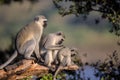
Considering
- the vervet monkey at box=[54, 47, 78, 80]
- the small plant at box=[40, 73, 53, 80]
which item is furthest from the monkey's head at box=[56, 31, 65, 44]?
the small plant at box=[40, 73, 53, 80]

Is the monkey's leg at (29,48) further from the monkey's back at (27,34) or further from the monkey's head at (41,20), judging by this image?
the monkey's head at (41,20)

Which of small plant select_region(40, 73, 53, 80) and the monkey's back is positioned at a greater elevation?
the monkey's back

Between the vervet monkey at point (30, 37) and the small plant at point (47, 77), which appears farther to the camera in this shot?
the small plant at point (47, 77)

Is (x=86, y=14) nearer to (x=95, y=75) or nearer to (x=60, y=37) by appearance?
(x=95, y=75)

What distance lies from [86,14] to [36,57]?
3.55 metres

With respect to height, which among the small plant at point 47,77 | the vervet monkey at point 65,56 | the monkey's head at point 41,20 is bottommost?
the small plant at point 47,77

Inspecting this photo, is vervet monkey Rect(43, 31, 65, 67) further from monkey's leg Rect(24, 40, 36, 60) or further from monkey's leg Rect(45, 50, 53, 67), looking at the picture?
monkey's leg Rect(24, 40, 36, 60)

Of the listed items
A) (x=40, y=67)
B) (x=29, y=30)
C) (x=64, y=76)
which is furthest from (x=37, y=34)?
(x=64, y=76)

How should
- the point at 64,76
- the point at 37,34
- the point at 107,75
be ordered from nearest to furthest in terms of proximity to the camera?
the point at 37,34 < the point at 64,76 < the point at 107,75

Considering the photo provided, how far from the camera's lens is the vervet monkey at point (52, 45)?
9.41 m

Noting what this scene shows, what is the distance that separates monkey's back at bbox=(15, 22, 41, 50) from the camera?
31.7 feet

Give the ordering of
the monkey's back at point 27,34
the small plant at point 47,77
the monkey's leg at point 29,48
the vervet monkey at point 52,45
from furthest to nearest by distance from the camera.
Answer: the small plant at point 47,77 < the monkey's back at point 27,34 < the vervet monkey at point 52,45 < the monkey's leg at point 29,48

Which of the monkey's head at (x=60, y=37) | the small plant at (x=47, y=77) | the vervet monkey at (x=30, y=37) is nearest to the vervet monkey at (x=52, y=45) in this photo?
the monkey's head at (x=60, y=37)

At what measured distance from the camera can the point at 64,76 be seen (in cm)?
1155
